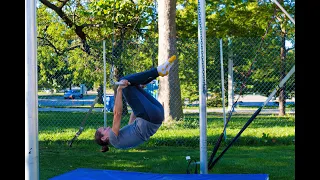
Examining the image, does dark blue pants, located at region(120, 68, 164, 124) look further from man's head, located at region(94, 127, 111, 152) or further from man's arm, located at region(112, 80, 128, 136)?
man's head, located at region(94, 127, 111, 152)

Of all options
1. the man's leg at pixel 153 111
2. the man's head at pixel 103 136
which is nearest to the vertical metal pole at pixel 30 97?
the man's head at pixel 103 136

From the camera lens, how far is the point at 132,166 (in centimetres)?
645

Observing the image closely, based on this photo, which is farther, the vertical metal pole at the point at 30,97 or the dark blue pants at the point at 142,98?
the dark blue pants at the point at 142,98

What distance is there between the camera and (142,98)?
14.1ft

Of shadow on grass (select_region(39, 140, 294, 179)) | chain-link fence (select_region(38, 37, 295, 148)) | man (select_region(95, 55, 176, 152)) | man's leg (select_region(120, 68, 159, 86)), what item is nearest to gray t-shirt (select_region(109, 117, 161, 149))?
man (select_region(95, 55, 176, 152))

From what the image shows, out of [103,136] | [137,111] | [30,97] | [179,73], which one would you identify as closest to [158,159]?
[179,73]

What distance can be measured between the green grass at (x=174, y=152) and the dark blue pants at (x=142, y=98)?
6.13ft

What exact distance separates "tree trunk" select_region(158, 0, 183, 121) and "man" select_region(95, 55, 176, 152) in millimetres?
1836

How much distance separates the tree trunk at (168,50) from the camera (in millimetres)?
6176

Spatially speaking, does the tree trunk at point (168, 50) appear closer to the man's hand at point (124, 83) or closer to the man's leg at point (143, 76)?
the man's leg at point (143, 76)

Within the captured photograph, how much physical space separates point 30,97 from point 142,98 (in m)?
0.88

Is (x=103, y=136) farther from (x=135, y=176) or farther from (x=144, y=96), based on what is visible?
(x=135, y=176)
